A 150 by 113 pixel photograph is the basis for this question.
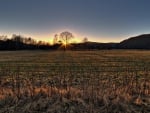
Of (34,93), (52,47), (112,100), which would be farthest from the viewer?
(52,47)

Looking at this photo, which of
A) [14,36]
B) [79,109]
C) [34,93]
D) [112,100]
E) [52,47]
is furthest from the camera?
[14,36]

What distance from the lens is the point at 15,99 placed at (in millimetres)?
7352

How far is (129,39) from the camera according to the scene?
18250 centimetres

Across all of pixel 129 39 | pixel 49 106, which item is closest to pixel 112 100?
pixel 49 106

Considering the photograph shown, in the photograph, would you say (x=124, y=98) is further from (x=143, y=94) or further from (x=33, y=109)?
(x=33, y=109)

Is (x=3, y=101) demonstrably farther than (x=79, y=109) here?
Yes

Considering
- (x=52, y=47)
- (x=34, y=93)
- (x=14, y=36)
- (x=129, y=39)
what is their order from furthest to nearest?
1. (x=129, y=39)
2. (x=14, y=36)
3. (x=52, y=47)
4. (x=34, y=93)

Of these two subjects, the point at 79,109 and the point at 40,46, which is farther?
the point at 40,46

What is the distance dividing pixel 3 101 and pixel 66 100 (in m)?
1.94

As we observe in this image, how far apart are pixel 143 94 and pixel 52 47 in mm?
119067

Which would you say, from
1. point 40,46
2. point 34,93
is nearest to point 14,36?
point 40,46

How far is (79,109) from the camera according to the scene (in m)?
6.68

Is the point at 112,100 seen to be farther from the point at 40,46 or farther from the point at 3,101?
the point at 40,46

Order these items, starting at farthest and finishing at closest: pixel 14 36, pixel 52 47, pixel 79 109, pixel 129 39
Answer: pixel 129 39 → pixel 14 36 → pixel 52 47 → pixel 79 109
